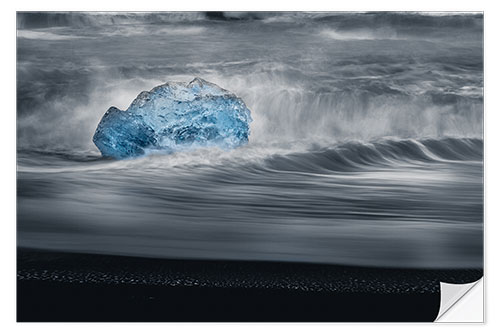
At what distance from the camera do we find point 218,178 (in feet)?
9.52

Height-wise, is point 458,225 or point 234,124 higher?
point 234,124

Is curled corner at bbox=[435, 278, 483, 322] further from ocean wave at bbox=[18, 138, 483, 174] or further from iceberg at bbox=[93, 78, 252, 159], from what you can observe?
iceberg at bbox=[93, 78, 252, 159]

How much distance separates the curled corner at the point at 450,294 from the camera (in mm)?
2902

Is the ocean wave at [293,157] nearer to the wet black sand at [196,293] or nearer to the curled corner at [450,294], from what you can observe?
the wet black sand at [196,293]

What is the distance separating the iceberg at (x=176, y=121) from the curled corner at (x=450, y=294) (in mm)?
1267

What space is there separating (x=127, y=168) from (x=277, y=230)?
819mm

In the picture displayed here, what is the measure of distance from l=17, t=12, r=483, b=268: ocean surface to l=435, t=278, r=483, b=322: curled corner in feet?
0.38

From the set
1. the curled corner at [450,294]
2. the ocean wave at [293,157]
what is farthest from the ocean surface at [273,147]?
the curled corner at [450,294]

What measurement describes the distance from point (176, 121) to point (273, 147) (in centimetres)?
51

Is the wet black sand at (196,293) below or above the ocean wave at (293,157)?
below

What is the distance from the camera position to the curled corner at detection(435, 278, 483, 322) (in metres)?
2.90

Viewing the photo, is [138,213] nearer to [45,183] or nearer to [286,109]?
[45,183]

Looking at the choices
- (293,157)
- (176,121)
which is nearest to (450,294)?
(293,157)
